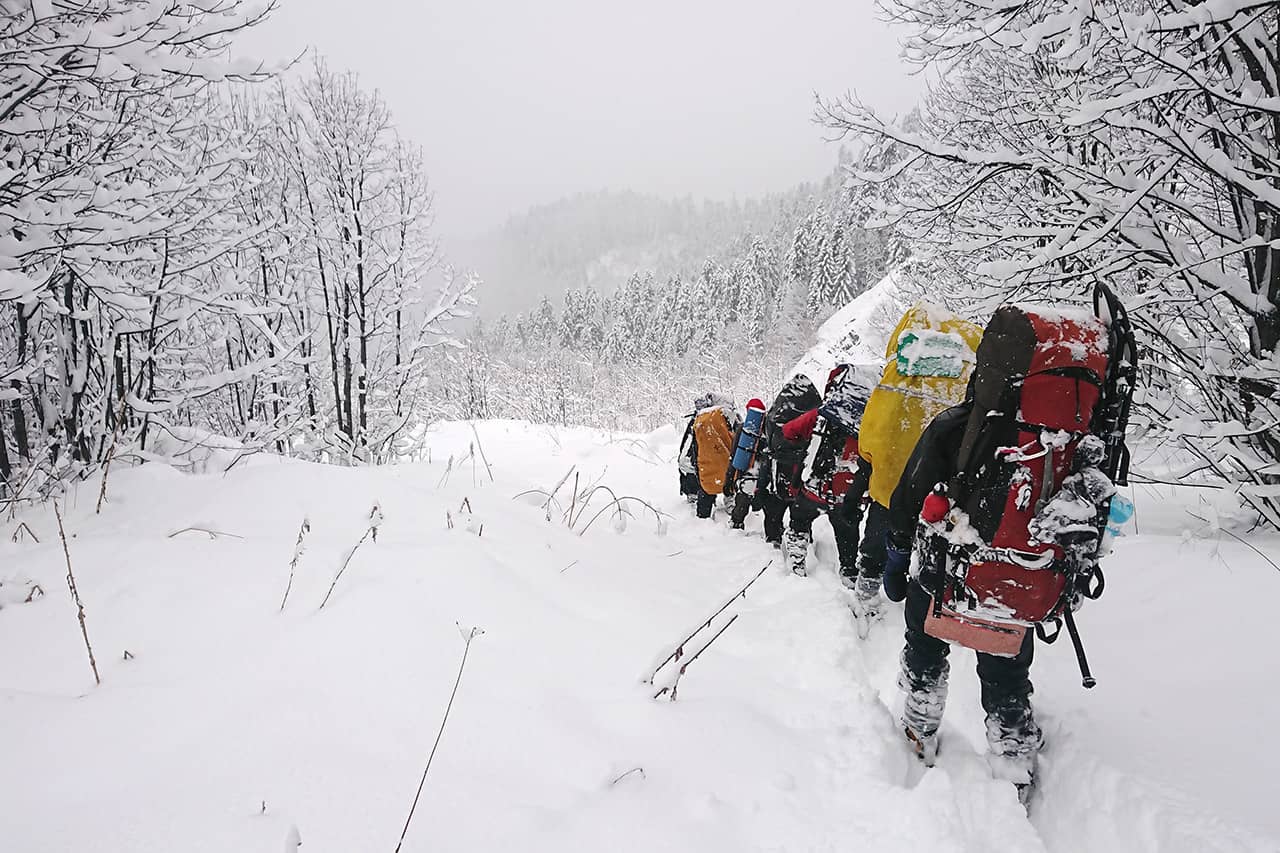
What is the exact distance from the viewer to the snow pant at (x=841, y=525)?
4.21m

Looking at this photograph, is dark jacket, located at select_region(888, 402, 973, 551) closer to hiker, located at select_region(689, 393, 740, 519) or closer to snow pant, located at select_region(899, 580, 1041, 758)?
snow pant, located at select_region(899, 580, 1041, 758)

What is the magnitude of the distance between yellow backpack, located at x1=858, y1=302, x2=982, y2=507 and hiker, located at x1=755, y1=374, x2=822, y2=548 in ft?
4.91

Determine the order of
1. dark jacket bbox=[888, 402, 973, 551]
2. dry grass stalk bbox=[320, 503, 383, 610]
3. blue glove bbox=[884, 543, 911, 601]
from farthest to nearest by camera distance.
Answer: blue glove bbox=[884, 543, 911, 601] < dry grass stalk bbox=[320, 503, 383, 610] < dark jacket bbox=[888, 402, 973, 551]

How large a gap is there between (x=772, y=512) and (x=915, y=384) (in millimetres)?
2676

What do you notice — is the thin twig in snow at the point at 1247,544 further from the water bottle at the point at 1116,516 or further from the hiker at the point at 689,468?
the hiker at the point at 689,468

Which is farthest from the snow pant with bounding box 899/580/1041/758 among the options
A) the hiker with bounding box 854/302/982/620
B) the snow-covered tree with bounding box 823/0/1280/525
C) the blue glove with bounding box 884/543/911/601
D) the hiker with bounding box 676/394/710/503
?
the hiker with bounding box 676/394/710/503

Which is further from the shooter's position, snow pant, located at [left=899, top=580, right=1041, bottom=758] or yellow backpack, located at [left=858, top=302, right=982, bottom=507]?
yellow backpack, located at [left=858, top=302, right=982, bottom=507]

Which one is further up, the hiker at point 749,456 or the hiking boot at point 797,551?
the hiker at point 749,456

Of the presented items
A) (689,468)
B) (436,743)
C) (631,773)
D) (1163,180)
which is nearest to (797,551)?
(689,468)

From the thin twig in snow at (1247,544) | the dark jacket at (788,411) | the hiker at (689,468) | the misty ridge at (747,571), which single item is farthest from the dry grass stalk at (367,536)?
the thin twig in snow at (1247,544)

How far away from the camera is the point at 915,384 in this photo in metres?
3.09

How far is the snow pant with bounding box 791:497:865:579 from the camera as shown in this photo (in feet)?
13.8

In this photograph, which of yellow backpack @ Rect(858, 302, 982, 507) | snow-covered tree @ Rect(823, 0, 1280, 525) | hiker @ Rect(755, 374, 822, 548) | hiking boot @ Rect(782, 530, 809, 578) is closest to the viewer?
snow-covered tree @ Rect(823, 0, 1280, 525)

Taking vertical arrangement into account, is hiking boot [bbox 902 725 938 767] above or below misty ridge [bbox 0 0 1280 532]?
below
